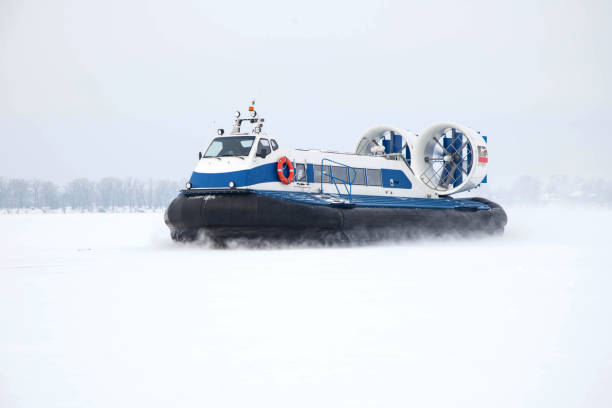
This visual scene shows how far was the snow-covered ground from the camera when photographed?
112 inches

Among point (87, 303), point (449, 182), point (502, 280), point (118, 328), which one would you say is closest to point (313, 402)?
point (118, 328)

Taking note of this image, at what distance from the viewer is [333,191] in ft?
37.4

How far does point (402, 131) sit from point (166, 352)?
1106cm

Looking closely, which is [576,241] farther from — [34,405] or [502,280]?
[34,405]

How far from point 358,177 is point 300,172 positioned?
151cm

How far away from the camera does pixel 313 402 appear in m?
2.75

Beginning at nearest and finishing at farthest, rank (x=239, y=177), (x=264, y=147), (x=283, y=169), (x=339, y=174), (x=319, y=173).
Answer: (x=239, y=177), (x=264, y=147), (x=283, y=169), (x=319, y=173), (x=339, y=174)

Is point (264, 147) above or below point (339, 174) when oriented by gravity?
above

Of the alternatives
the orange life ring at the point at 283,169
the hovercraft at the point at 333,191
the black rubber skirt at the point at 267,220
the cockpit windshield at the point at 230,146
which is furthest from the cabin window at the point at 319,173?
the cockpit windshield at the point at 230,146

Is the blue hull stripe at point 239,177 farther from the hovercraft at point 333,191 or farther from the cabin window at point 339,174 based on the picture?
the cabin window at point 339,174

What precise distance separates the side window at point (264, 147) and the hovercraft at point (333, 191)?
0.05ft

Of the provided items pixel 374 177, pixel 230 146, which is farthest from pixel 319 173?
pixel 230 146

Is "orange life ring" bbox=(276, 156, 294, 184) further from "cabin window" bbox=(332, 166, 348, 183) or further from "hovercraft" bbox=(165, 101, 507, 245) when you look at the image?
"cabin window" bbox=(332, 166, 348, 183)

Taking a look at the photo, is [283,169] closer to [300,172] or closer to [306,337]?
[300,172]
